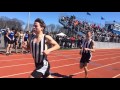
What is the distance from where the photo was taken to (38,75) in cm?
551

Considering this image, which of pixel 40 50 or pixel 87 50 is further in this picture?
pixel 87 50

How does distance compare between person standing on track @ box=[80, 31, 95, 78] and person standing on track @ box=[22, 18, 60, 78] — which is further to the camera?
person standing on track @ box=[80, 31, 95, 78]

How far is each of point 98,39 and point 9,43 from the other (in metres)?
20.8

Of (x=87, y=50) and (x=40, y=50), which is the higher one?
(x=40, y=50)

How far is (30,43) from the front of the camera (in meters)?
5.68

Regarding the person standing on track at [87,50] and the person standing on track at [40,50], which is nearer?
the person standing on track at [40,50]

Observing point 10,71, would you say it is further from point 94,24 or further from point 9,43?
point 94,24
